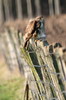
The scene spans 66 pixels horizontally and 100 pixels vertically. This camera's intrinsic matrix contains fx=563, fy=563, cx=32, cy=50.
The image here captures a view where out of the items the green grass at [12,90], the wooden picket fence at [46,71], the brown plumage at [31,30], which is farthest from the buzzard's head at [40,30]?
the green grass at [12,90]

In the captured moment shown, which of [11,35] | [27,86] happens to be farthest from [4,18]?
[27,86]

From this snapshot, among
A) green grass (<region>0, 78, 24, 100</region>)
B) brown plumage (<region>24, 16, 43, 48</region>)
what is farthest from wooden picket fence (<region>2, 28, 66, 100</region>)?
green grass (<region>0, 78, 24, 100</region>)

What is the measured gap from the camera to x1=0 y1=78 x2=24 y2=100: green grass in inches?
426

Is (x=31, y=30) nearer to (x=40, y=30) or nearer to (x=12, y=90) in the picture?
(x=40, y=30)

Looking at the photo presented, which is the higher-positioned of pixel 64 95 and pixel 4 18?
pixel 64 95

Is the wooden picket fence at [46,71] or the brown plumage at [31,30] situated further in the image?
the brown plumage at [31,30]

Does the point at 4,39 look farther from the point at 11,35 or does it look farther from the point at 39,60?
the point at 39,60

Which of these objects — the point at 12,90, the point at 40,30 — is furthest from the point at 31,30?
the point at 12,90

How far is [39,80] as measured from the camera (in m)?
6.95

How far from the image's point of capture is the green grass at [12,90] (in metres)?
10.8

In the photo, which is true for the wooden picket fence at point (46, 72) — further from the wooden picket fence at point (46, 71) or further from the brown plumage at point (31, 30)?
the brown plumage at point (31, 30)

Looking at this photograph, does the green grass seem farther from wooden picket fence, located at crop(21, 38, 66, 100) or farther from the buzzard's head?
the buzzard's head

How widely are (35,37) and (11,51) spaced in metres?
7.53

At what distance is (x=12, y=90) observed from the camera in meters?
12.0
